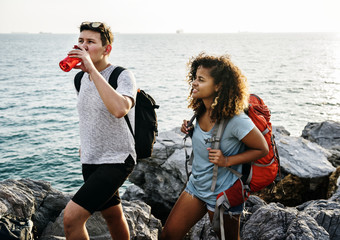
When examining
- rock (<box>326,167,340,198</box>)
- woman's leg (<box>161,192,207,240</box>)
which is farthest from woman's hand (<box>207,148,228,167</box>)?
rock (<box>326,167,340,198</box>)

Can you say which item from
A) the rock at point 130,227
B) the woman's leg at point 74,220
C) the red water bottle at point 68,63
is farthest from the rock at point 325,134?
the red water bottle at point 68,63

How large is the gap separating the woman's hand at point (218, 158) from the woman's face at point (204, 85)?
568 millimetres

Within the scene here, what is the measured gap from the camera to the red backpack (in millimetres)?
3066

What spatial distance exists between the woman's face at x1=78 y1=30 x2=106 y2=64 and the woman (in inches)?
39.3

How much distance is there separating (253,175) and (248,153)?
0.27m

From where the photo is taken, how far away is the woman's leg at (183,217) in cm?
329

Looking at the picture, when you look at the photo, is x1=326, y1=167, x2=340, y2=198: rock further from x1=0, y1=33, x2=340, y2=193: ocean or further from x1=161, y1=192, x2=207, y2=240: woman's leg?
x1=161, y1=192, x2=207, y2=240: woman's leg

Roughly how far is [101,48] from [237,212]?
83.8 inches

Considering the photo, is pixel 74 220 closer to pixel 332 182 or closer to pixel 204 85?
pixel 204 85

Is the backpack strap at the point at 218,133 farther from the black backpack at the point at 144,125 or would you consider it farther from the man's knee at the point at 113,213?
the man's knee at the point at 113,213

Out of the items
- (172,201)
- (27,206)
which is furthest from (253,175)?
(172,201)

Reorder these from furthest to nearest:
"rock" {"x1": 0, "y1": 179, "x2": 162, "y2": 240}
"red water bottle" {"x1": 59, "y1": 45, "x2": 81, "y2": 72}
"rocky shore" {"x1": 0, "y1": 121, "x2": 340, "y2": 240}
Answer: "rock" {"x1": 0, "y1": 179, "x2": 162, "y2": 240}, "rocky shore" {"x1": 0, "y1": 121, "x2": 340, "y2": 240}, "red water bottle" {"x1": 59, "y1": 45, "x2": 81, "y2": 72}

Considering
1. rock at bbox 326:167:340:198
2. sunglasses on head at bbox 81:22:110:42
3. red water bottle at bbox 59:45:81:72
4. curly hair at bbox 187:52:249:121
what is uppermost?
sunglasses on head at bbox 81:22:110:42

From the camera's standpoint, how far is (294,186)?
777 centimetres
